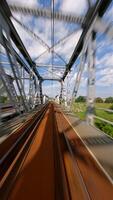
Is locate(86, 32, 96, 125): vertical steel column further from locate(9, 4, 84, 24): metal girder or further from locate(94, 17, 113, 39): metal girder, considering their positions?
locate(9, 4, 84, 24): metal girder

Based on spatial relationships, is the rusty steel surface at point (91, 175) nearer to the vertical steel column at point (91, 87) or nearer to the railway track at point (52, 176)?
the railway track at point (52, 176)

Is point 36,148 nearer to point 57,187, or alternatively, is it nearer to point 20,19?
point 57,187

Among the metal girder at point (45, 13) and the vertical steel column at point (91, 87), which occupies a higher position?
the metal girder at point (45, 13)

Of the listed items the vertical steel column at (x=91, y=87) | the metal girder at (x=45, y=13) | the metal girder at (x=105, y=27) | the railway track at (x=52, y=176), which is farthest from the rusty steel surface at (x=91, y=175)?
the metal girder at (x=45, y=13)

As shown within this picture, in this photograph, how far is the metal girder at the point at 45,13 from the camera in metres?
6.26

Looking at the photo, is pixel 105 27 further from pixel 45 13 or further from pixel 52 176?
pixel 52 176

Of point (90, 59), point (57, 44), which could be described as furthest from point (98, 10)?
point (57, 44)

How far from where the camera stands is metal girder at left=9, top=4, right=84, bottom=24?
6261 millimetres

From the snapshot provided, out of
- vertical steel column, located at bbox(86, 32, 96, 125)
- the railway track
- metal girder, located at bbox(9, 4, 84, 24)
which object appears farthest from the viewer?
metal girder, located at bbox(9, 4, 84, 24)

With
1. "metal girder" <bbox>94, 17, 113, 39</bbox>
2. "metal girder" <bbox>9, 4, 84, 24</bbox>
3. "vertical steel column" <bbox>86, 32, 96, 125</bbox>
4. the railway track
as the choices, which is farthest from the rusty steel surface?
"metal girder" <bbox>9, 4, 84, 24</bbox>

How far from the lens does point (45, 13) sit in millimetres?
6543

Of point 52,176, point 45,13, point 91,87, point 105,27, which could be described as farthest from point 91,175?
point 45,13

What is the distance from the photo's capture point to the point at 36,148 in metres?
3.05

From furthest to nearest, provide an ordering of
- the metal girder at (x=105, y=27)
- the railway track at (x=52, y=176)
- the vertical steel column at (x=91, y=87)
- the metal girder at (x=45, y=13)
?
the metal girder at (x=45, y=13), the vertical steel column at (x=91, y=87), the metal girder at (x=105, y=27), the railway track at (x=52, y=176)
